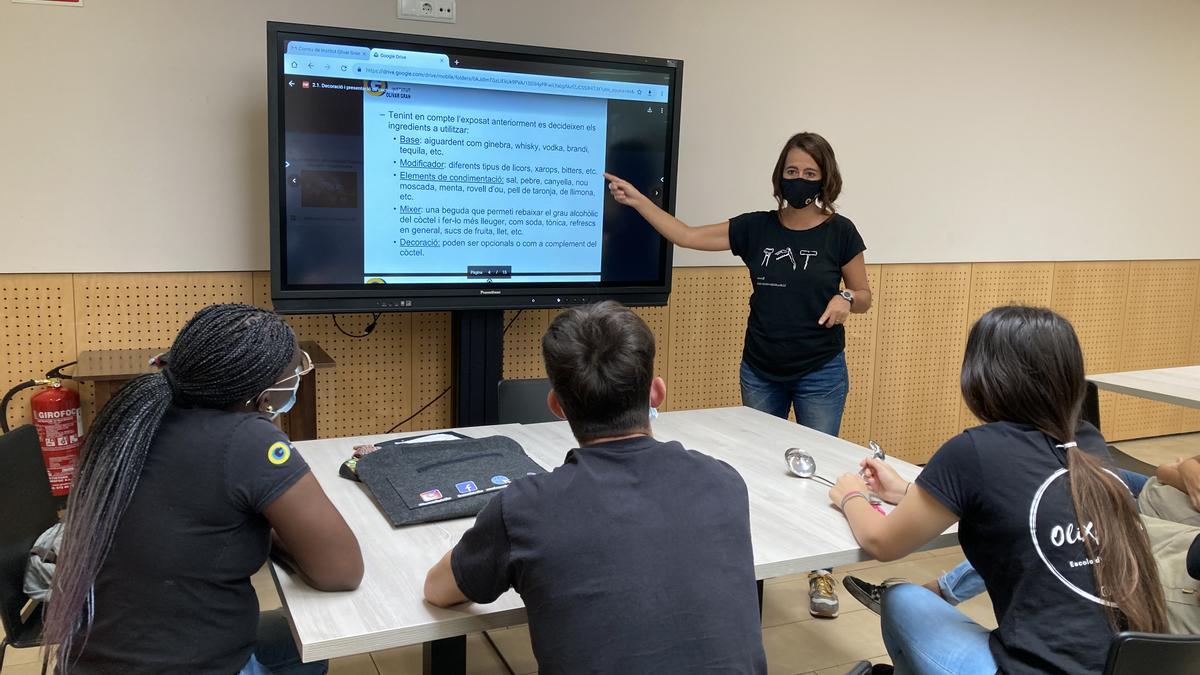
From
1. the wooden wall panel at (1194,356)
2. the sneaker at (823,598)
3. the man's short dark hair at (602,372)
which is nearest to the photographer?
the man's short dark hair at (602,372)

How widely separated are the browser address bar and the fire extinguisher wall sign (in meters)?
1.54

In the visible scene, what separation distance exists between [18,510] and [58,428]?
4.40 ft

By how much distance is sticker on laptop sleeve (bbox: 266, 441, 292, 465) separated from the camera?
1450mm

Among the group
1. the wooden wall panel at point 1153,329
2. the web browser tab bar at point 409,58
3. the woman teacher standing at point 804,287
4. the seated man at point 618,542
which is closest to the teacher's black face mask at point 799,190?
the woman teacher standing at point 804,287

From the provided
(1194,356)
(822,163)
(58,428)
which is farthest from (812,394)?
(1194,356)

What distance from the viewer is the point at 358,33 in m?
3.11

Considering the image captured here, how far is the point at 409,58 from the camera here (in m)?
3.22

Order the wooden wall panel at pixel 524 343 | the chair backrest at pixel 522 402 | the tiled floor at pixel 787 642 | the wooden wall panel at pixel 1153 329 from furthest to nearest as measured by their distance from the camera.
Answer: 1. the wooden wall panel at pixel 1153 329
2. the wooden wall panel at pixel 524 343
3. the chair backrest at pixel 522 402
4. the tiled floor at pixel 787 642

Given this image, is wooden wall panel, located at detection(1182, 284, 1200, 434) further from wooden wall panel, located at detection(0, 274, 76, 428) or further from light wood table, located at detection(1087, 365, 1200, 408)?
wooden wall panel, located at detection(0, 274, 76, 428)

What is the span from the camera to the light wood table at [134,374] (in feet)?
9.48

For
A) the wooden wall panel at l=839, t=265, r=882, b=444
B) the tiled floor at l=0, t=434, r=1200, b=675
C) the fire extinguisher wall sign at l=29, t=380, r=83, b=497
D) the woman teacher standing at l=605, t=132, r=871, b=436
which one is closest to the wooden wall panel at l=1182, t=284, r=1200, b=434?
the wooden wall panel at l=839, t=265, r=882, b=444

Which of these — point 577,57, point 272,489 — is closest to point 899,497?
point 272,489

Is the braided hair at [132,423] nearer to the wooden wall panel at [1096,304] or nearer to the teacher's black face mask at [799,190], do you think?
the teacher's black face mask at [799,190]

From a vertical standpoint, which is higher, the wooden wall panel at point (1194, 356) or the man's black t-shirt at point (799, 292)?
the man's black t-shirt at point (799, 292)
